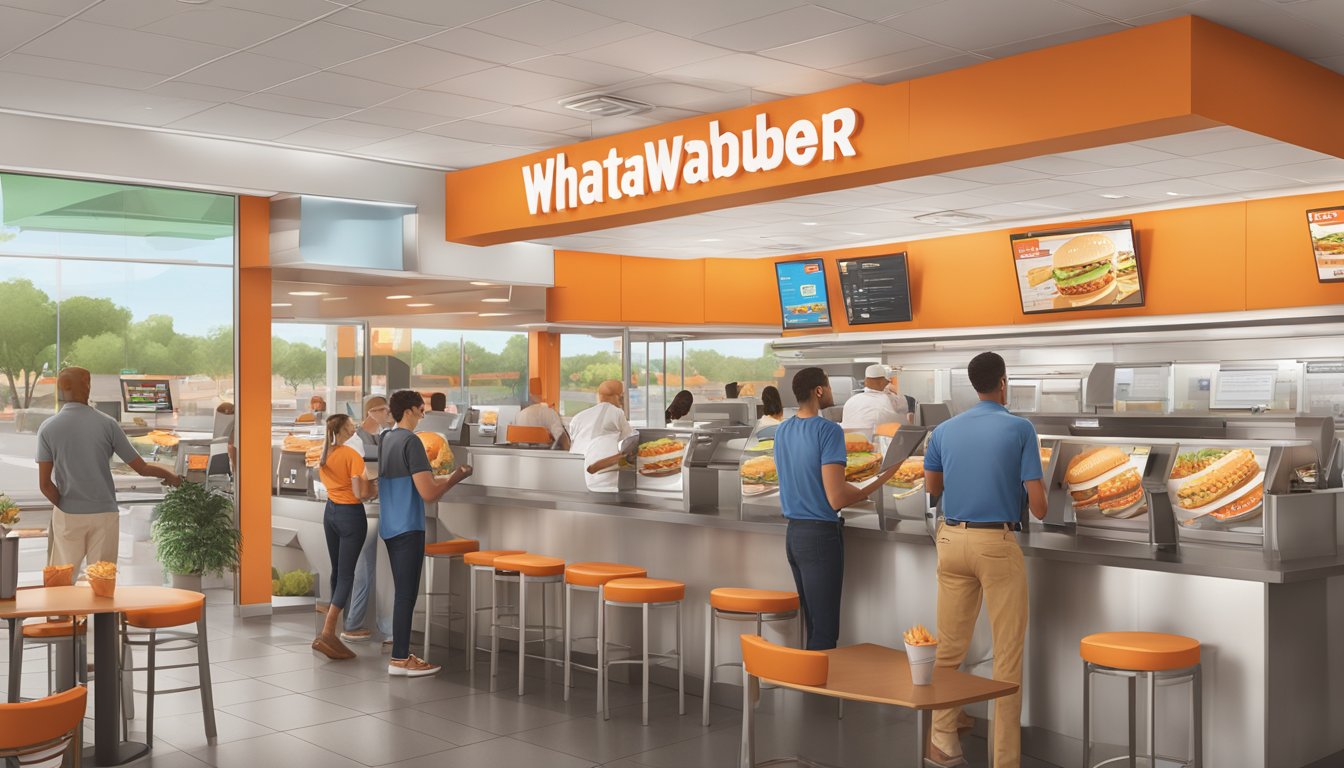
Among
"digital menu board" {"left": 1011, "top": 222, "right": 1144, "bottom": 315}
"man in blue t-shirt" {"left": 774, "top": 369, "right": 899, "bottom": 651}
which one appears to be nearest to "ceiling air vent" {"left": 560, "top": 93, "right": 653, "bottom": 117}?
"man in blue t-shirt" {"left": 774, "top": 369, "right": 899, "bottom": 651}

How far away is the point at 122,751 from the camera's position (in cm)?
482

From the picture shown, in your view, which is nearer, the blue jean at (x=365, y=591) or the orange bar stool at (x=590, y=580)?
the orange bar stool at (x=590, y=580)

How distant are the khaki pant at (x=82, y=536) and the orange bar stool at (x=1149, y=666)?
4.71 meters

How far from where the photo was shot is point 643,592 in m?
5.46

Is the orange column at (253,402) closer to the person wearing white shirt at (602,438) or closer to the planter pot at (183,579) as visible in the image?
the planter pot at (183,579)

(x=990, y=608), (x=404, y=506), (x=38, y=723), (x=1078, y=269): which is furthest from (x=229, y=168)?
(x=1078, y=269)

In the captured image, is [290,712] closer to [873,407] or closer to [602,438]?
[602,438]

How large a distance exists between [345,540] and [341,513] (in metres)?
0.16

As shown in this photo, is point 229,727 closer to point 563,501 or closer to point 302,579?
point 563,501

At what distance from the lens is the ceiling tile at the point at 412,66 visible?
550 centimetres

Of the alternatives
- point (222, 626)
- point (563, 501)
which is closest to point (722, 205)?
point (563, 501)

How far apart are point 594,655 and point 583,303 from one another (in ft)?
15.9

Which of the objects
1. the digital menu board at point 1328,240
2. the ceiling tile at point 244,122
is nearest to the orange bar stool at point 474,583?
the ceiling tile at point 244,122

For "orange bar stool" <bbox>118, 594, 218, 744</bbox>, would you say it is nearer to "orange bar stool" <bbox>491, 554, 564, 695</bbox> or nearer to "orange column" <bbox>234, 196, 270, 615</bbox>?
"orange bar stool" <bbox>491, 554, 564, 695</bbox>
